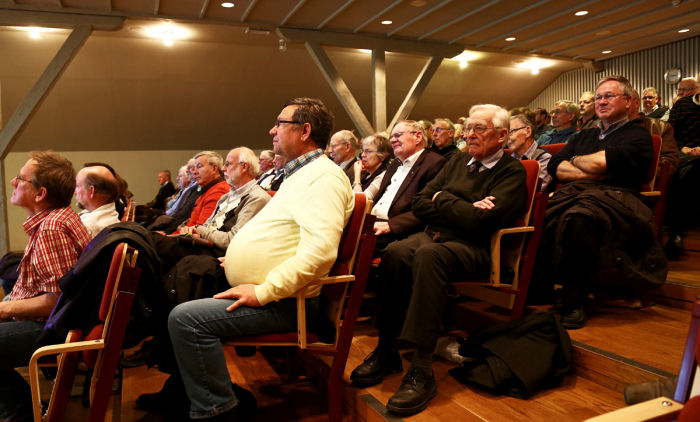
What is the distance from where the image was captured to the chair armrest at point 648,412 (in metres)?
0.85

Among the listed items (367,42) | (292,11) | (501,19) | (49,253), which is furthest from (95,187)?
(501,19)

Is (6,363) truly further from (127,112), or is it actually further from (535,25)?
(127,112)

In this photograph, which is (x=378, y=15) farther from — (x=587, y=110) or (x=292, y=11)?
(x=587, y=110)

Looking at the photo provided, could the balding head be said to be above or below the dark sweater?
above

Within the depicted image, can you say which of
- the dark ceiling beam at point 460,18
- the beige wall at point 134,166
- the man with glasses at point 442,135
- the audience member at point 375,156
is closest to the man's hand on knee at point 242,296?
the audience member at point 375,156

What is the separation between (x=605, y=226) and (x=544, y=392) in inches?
32.9

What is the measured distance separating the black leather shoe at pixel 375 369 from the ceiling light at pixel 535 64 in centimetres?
909

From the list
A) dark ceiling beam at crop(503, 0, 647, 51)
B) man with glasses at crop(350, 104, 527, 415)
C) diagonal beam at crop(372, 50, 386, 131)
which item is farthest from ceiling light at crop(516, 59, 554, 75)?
man with glasses at crop(350, 104, 527, 415)

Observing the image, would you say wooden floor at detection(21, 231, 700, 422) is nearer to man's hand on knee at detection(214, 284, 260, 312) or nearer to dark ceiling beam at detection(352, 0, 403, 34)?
man's hand on knee at detection(214, 284, 260, 312)

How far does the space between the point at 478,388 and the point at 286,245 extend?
956mm

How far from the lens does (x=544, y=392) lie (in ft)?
6.23

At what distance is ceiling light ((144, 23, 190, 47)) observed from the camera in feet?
23.4

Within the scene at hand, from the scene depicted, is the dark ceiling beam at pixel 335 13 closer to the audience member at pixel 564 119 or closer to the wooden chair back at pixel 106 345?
the audience member at pixel 564 119

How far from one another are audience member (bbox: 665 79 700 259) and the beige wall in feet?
28.1
